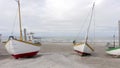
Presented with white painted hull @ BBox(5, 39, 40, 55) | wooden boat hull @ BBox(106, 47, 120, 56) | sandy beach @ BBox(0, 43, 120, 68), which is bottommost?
sandy beach @ BBox(0, 43, 120, 68)

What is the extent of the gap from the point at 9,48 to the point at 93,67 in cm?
928

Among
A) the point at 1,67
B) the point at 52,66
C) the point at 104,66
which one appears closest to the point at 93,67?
the point at 104,66

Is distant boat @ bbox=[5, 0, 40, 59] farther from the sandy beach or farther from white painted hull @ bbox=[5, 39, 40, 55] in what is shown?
the sandy beach

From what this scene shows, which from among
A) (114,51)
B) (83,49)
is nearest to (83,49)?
(83,49)

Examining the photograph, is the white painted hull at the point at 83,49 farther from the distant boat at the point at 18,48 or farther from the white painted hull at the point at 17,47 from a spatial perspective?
the white painted hull at the point at 17,47

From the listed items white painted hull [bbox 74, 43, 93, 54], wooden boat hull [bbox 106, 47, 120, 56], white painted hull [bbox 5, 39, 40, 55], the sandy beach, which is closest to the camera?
the sandy beach

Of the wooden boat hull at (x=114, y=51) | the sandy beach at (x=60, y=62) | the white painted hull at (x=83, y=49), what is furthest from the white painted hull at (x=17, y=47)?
the wooden boat hull at (x=114, y=51)

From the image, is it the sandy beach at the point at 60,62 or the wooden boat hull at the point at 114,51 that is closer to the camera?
the sandy beach at the point at 60,62

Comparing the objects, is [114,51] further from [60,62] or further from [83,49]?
[60,62]

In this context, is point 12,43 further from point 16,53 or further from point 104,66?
point 104,66

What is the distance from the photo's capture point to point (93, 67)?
58.9 ft

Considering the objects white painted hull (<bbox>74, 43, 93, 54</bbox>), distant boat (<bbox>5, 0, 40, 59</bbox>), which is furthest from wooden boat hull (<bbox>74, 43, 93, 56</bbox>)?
distant boat (<bbox>5, 0, 40, 59</bbox>)

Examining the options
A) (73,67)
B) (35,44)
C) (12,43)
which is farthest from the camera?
(35,44)

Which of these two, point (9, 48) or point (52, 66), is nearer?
point (52, 66)
